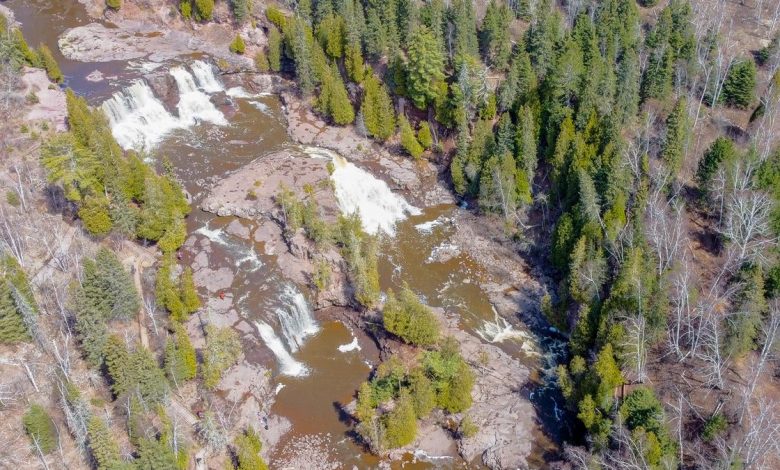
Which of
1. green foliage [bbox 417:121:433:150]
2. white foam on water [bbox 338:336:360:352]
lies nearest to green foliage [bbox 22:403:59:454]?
white foam on water [bbox 338:336:360:352]

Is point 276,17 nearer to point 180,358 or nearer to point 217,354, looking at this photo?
point 217,354

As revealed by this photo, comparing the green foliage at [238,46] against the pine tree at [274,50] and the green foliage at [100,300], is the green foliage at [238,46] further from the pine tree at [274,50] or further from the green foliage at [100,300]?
the green foliage at [100,300]

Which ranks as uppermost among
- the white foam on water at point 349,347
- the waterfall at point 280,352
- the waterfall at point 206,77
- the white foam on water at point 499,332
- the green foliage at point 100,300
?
the waterfall at point 206,77

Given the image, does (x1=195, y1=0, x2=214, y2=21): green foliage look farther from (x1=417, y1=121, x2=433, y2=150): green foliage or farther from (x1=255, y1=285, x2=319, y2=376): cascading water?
(x1=255, y1=285, x2=319, y2=376): cascading water

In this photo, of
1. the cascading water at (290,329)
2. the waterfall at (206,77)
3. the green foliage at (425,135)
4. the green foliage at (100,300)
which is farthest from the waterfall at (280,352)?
the waterfall at (206,77)

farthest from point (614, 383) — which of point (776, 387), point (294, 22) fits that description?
point (294, 22)

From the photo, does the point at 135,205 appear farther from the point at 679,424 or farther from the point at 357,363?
the point at 679,424

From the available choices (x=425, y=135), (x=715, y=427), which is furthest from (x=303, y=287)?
(x=715, y=427)
